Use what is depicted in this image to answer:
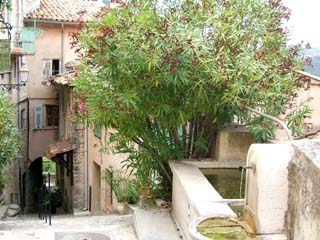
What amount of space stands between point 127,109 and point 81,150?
13.9m

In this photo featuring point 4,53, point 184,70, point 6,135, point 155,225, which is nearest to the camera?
point 184,70

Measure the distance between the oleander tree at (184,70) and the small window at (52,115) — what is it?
18861mm

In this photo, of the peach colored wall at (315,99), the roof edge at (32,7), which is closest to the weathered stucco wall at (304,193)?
the peach colored wall at (315,99)

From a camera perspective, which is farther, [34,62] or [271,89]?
[34,62]

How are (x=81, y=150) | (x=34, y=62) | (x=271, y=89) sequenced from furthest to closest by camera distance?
(x=34, y=62) < (x=81, y=150) < (x=271, y=89)

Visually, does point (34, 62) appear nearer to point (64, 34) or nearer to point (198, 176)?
point (64, 34)

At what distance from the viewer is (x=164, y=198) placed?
8719mm

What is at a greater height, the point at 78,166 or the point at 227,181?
the point at 227,181

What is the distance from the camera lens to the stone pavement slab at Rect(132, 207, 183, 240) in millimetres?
7217

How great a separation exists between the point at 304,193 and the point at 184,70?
3.63 metres

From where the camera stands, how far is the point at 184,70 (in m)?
7.08

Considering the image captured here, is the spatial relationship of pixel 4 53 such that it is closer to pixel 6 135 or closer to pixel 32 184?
pixel 6 135

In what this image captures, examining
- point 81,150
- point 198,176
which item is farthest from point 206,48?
point 81,150

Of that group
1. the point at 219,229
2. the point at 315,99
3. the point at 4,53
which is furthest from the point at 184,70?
the point at 4,53
